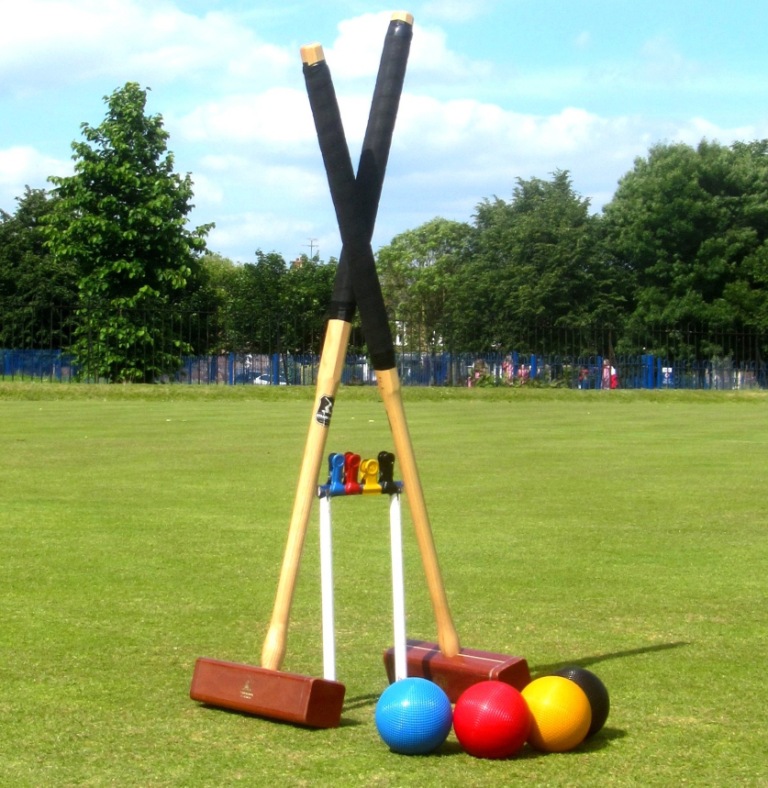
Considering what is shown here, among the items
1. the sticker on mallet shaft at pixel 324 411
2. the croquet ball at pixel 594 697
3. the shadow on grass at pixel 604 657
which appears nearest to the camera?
the croquet ball at pixel 594 697

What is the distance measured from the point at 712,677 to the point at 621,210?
70788mm

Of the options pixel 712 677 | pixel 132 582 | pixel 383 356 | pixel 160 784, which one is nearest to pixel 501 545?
pixel 132 582

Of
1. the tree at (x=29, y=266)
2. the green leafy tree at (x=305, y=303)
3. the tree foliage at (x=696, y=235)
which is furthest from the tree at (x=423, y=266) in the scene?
the tree at (x=29, y=266)

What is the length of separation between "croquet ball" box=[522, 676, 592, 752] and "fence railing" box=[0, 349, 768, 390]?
37.8m

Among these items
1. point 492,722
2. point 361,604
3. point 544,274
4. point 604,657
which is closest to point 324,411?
point 492,722

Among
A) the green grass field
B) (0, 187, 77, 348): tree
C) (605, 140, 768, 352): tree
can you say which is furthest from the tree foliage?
the green grass field

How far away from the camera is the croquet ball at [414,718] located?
419cm

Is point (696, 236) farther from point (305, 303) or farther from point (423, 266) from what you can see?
point (423, 266)

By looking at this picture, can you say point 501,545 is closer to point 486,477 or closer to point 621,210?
point 486,477

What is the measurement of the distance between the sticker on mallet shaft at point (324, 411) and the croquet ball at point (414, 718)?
3.40ft

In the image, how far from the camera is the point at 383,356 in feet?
16.1

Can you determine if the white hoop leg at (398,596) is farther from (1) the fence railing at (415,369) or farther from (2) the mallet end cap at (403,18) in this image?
(1) the fence railing at (415,369)

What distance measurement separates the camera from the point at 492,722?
4191 mm

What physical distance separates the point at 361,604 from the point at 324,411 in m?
2.60
